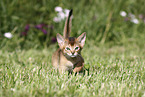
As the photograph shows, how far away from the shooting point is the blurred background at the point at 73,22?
235 inches

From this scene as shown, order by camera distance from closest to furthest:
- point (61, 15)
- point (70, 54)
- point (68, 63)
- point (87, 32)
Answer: point (70, 54), point (68, 63), point (61, 15), point (87, 32)

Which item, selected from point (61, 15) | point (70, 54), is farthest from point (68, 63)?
point (61, 15)

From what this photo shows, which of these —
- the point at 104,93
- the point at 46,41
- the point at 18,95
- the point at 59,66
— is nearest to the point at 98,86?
the point at 104,93

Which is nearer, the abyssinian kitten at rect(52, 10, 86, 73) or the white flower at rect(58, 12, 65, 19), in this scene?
the abyssinian kitten at rect(52, 10, 86, 73)

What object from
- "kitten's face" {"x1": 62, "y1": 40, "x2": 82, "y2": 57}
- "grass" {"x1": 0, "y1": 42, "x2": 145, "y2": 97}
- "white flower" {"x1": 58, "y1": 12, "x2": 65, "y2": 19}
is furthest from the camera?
"white flower" {"x1": 58, "y1": 12, "x2": 65, "y2": 19}

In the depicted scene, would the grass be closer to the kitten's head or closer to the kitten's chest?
the kitten's chest

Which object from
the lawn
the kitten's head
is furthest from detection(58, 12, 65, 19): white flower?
the kitten's head

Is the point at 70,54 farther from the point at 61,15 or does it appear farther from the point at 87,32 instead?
the point at 87,32

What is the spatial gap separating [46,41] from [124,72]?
3.21 m

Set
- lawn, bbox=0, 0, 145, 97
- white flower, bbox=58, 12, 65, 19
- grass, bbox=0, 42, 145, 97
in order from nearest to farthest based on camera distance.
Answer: grass, bbox=0, 42, 145, 97, lawn, bbox=0, 0, 145, 97, white flower, bbox=58, 12, 65, 19

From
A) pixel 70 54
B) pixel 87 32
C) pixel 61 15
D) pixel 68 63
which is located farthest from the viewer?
pixel 87 32

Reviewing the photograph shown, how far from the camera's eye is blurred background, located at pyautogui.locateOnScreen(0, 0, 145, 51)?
5980mm

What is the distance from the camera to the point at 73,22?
A: 247 inches

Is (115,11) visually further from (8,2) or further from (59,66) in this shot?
(59,66)
